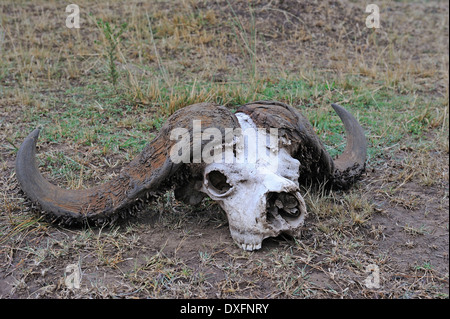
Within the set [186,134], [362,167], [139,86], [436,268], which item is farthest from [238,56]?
[436,268]

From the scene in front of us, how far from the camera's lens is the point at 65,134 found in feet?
15.0

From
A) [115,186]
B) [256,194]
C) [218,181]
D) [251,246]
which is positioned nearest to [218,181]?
[218,181]

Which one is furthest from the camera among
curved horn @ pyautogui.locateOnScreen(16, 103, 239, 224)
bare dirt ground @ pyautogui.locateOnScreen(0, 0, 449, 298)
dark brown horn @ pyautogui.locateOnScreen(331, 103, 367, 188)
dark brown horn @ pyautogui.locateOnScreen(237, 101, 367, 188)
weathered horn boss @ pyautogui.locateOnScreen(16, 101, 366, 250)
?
dark brown horn @ pyautogui.locateOnScreen(331, 103, 367, 188)

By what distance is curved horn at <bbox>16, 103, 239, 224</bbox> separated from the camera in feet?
9.84

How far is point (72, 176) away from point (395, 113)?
10.8ft

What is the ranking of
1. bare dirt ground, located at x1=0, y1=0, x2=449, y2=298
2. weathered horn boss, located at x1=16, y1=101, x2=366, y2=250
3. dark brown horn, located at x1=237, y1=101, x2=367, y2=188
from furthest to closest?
dark brown horn, located at x1=237, y1=101, x2=367, y2=188, weathered horn boss, located at x1=16, y1=101, x2=366, y2=250, bare dirt ground, located at x1=0, y1=0, x2=449, y2=298

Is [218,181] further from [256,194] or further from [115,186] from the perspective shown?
[115,186]

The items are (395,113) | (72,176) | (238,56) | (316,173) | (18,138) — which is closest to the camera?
(316,173)

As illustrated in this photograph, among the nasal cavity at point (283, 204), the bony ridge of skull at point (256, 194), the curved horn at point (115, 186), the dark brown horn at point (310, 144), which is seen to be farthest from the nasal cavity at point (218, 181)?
the dark brown horn at point (310, 144)

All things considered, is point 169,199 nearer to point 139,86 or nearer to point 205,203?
point 205,203

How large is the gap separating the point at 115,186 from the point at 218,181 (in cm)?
64

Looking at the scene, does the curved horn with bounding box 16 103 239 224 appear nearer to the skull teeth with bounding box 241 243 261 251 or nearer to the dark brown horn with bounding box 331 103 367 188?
the skull teeth with bounding box 241 243 261 251

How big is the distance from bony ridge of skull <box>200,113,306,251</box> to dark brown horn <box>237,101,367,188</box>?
173mm

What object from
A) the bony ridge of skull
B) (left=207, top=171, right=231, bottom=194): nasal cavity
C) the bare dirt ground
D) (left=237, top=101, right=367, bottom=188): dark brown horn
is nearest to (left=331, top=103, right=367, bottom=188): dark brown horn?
(left=237, top=101, right=367, bottom=188): dark brown horn
